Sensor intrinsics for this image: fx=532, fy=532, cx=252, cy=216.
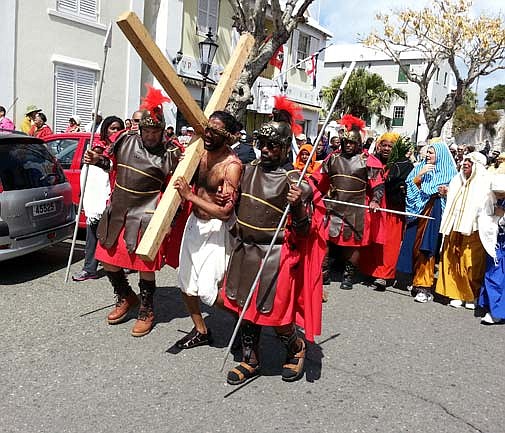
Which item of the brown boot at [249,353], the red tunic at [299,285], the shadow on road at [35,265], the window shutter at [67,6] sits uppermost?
the window shutter at [67,6]

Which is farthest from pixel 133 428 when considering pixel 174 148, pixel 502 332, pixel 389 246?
pixel 389 246

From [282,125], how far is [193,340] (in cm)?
188

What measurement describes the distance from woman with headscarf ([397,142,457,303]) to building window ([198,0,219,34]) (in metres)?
12.6

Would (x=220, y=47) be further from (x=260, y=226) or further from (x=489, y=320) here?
(x=260, y=226)

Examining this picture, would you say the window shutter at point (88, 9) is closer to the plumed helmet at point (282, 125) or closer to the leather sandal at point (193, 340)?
the plumed helmet at point (282, 125)

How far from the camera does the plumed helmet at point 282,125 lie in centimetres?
343

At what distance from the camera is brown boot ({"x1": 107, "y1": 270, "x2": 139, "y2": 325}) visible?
461 centimetres

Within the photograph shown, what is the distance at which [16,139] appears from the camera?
5.82 m

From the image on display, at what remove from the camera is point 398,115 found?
44062mm

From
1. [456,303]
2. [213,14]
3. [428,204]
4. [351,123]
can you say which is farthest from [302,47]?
[456,303]

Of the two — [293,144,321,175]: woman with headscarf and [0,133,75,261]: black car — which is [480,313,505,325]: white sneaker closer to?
[293,144,321,175]: woman with headscarf

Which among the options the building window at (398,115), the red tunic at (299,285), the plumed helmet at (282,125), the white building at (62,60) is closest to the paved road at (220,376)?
the red tunic at (299,285)

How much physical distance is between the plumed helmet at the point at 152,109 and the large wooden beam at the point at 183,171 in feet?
1.56

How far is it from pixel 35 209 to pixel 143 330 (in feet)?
7.29
